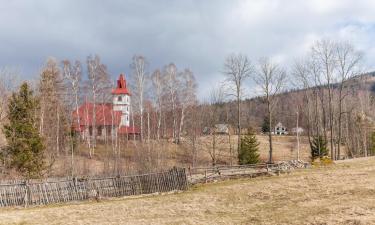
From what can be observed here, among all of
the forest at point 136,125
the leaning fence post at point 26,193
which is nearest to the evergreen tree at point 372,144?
the forest at point 136,125

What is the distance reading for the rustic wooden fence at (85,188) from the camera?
2416 cm

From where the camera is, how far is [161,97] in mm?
60156

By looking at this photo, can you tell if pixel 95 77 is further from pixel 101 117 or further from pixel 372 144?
pixel 372 144

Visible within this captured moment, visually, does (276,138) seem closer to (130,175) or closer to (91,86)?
(91,86)

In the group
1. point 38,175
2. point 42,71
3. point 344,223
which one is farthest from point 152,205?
point 42,71

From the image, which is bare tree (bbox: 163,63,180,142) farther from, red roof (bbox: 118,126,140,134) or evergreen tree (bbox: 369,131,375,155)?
evergreen tree (bbox: 369,131,375,155)

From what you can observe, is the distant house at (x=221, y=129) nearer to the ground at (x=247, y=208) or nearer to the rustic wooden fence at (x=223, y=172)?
the rustic wooden fence at (x=223, y=172)

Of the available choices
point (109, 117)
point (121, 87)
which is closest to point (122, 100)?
point (121, 87)

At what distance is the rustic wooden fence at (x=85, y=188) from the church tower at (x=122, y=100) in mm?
45431

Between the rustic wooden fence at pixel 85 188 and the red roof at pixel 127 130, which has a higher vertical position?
the red roof at pixel 127 130

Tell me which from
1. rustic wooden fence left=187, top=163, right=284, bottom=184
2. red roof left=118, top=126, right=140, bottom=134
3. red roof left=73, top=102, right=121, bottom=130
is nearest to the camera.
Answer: rustic wooden fence left=187, top=163, right=284, bottom=184

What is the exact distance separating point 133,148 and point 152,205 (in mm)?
34353

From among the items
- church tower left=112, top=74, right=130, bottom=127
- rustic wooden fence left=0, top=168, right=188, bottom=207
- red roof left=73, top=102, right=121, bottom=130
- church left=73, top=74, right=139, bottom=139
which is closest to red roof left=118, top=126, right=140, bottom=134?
church left=73, top=74, right=139, bottom=139

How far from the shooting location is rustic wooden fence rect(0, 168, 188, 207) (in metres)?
24.2
